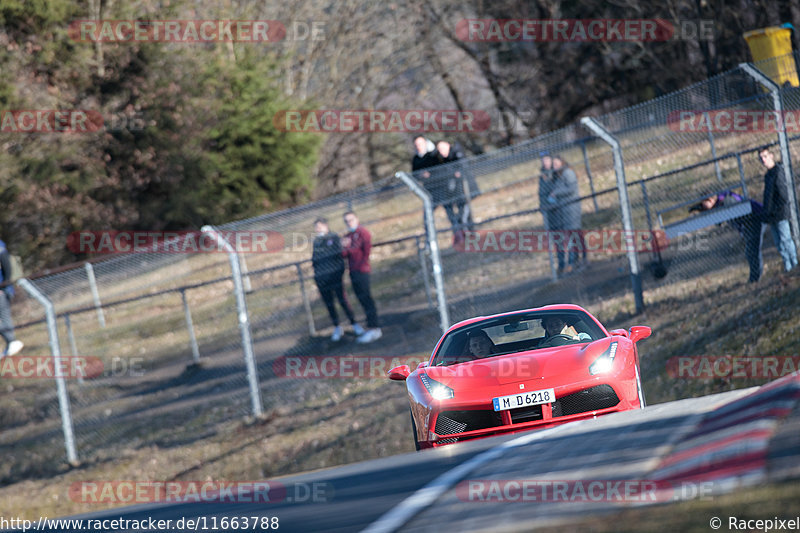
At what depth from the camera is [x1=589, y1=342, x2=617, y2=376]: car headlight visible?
811 cm

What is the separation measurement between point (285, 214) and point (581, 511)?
11.3 metres

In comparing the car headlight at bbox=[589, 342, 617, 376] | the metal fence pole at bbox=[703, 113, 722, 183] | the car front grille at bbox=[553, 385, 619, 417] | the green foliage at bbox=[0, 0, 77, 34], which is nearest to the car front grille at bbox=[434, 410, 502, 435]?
the car front grille at bbox=[553, 385, 619, 417]

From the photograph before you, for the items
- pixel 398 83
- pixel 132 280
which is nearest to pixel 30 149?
pixel 132 280

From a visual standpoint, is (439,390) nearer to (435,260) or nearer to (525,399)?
(525,399)

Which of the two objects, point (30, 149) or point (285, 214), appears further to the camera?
point (30, 149)

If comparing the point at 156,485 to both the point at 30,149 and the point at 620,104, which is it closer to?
the point at 30,149

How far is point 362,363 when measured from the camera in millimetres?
14281

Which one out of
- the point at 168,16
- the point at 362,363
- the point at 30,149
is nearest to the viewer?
the point at 362,363

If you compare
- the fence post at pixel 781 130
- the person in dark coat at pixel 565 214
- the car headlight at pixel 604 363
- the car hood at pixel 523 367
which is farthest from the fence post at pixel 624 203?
the car headlight at pixel 604 363

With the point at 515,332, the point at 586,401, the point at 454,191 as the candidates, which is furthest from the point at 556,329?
the point at 454,191

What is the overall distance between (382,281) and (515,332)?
802 cm

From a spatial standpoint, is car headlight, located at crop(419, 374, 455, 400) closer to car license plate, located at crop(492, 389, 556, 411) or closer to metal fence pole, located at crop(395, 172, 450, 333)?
car license plate, located at crop(492, 389, 556, 411)

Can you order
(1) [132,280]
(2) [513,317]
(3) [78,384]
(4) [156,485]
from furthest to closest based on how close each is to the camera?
(1) [132,280], (3) [78,384], (4) [156,485], (2) [513,317]

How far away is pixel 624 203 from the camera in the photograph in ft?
42.1
